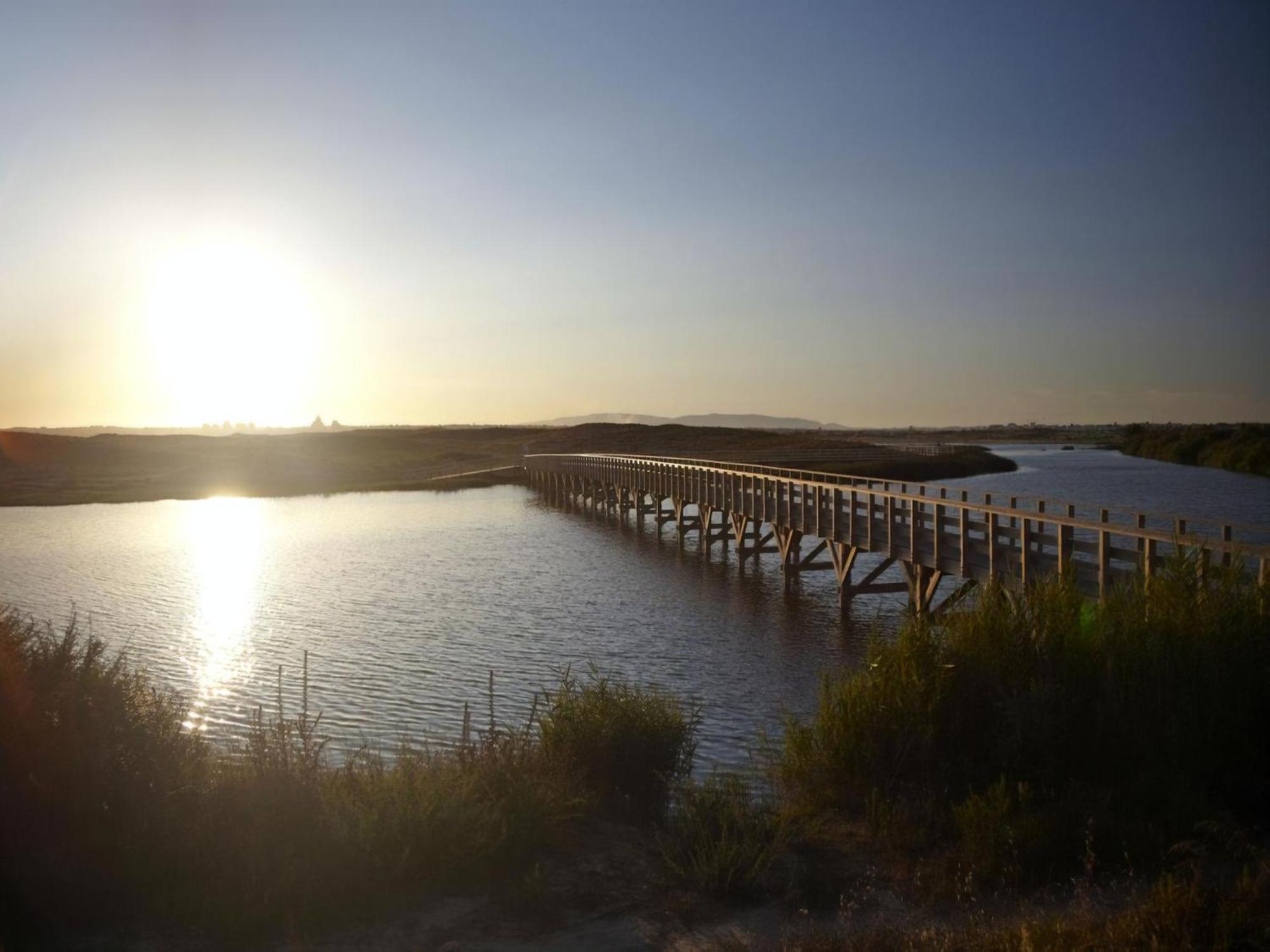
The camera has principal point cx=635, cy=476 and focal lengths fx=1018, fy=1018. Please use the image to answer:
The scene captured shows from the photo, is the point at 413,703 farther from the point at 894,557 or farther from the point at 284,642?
the point at 894,557

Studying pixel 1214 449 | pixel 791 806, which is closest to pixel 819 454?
pixel 1214 449

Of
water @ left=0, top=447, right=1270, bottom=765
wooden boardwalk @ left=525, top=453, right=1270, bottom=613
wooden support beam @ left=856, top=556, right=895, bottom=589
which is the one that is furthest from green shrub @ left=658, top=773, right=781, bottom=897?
wooden support beam @ left=856, top=556, right=895, bottom=589

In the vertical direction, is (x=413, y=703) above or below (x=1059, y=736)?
below

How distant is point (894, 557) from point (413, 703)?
1093 centimetres

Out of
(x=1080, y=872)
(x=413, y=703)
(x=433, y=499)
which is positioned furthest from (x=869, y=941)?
(x=433, y=499)

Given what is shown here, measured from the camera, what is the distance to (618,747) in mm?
9406

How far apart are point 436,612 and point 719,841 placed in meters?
15.8

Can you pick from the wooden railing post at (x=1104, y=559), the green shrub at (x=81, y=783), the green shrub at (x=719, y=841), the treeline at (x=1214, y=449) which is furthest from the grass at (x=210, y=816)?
the treeline at (x=1214, y=449)

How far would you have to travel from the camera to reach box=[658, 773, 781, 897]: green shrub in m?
7.28

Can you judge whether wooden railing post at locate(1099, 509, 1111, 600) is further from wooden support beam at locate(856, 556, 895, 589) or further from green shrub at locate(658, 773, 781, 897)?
wooden support beam at locate(856, 556, 895, 589)

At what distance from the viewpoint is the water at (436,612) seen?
15.2 m

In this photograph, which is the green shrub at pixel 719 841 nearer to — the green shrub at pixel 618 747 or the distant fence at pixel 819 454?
the green shrub at pixel 618 747

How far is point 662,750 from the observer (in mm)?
9594

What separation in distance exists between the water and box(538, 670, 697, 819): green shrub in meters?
2.26
